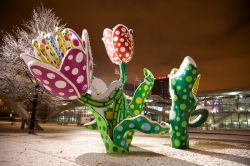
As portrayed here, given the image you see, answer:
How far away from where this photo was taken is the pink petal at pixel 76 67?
187 inches

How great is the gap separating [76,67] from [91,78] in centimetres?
104

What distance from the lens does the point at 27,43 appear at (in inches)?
579

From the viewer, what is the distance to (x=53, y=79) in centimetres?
493

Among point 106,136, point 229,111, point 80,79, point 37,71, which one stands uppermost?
point 37,71

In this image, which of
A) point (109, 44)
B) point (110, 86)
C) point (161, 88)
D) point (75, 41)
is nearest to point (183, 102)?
point (110, 86)

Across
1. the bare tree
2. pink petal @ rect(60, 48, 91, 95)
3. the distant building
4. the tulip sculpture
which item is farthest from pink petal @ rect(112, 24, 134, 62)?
the distant building

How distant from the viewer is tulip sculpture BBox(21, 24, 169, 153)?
192 inches

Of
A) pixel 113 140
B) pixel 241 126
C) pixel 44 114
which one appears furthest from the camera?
pixel 44 114

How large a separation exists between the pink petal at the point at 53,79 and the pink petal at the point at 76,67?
110mm

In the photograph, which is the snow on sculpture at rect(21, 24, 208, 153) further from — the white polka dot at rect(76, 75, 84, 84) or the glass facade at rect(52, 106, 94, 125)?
the glass facade at rect(52, 106, 94, 125)

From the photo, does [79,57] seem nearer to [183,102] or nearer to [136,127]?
[136,127]

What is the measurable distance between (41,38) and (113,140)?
11.5ft

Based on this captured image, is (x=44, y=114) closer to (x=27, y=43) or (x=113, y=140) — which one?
(x=27, y=43)

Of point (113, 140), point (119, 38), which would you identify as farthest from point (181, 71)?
point (113, 140)
